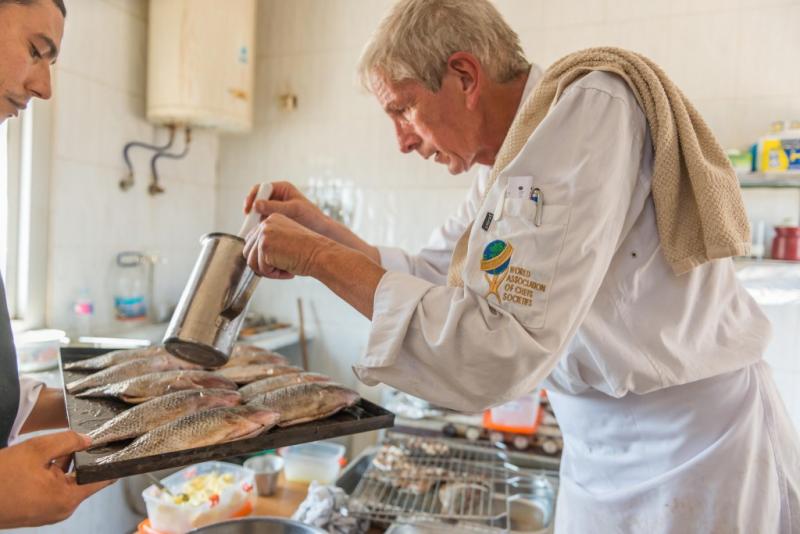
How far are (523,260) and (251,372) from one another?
818 mm

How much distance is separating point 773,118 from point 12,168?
3382mm

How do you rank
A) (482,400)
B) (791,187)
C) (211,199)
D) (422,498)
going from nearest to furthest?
(482,400) < (422,498) < (791,187) < (211,199)

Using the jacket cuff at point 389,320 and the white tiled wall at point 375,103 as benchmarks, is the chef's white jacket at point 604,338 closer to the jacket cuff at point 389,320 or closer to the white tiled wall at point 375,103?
the jacket cuff at point 389,320

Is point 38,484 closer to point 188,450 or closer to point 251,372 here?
point 188,450

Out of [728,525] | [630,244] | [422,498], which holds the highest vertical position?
[630,244]

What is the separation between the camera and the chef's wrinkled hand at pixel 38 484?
2.47 feet

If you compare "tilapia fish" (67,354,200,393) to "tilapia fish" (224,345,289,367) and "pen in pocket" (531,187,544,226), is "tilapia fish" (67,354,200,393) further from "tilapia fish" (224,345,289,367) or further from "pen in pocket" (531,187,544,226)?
"pen in pocket" (531,187,544,226)

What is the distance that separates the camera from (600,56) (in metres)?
0.86

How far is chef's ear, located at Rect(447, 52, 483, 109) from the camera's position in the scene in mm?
1035

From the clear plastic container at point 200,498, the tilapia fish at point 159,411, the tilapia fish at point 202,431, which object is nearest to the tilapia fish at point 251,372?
the tilapia fish at point 159,411

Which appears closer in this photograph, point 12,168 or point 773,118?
point 12,168

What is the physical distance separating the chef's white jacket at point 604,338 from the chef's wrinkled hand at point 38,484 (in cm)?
45

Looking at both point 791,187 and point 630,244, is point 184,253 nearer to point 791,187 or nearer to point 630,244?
point 630,244

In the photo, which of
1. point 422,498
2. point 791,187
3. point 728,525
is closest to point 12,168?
point 422,498
